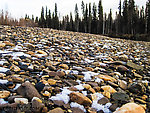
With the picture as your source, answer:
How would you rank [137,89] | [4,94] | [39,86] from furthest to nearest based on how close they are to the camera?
[137,89] < [39,86] < [4,94]

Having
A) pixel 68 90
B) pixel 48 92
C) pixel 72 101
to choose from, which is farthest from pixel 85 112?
pixel 48 92

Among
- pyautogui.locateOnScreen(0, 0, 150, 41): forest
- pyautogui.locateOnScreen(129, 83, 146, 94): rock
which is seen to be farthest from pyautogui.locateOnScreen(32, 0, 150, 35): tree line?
pyautogui.locateOnScreen(129, 83, 146, 94): rock

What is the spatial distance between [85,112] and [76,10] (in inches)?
1819

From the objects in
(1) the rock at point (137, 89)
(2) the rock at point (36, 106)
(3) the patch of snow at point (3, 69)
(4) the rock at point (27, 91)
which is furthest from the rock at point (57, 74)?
(1) the rock at point (137, 89)

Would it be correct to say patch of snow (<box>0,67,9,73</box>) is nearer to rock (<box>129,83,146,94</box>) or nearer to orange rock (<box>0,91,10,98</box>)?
orange rock (<box>0,91,10,98</box>)

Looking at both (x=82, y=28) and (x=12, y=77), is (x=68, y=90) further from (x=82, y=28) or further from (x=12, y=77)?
(x=82, y=28)

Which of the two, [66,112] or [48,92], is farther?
[48,92]

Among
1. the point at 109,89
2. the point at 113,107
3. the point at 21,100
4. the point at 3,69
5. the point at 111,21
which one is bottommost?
the point at 113,107

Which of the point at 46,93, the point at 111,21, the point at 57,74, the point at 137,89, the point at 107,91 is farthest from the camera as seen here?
the point at 111,21

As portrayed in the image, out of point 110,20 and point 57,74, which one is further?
point 110,20

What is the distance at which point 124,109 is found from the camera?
150 centimetres

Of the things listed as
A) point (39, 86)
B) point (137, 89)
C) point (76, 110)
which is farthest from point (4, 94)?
point (137, 89)

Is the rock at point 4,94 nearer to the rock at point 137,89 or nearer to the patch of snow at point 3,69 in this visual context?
the patch of snow at point 3,69

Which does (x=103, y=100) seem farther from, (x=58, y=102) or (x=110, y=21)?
(x=110, y=21)
